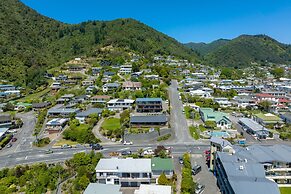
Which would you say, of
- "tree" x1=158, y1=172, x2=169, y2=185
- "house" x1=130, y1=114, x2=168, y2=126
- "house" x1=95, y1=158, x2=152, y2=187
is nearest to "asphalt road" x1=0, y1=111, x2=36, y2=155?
"house" x1=95, y1=158, x2=152, y2=187

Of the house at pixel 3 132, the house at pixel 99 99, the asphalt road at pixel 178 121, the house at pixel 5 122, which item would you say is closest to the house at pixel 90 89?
the house at pixel 99 99

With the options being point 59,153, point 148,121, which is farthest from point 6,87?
point 148,121

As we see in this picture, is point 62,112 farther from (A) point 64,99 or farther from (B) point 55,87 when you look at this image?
(B) point 55,87

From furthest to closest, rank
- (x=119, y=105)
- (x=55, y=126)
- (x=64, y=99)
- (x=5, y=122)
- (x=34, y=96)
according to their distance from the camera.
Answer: (x=34, y=96)
(x=64, y=99)
(x=119, y=105)
(x=5, y=122)
(x=55, y=126)

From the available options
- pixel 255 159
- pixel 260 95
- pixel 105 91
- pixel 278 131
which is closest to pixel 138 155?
pixel 255 159

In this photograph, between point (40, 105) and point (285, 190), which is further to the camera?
point (40, 105)

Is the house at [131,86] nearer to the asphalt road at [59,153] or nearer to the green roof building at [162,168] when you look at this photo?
the asphalt road at [59,153]

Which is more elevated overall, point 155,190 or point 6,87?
point 6,87

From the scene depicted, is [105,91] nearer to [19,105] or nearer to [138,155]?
[19,105]
